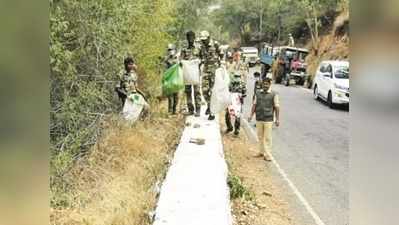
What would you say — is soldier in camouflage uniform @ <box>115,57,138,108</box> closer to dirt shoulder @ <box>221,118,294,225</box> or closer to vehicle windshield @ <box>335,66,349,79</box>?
dirt shoulder @ <box>221,118,294,225</box>

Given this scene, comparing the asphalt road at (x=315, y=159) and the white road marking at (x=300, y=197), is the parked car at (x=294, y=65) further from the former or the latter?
the white road marking at (x=300, y=197)

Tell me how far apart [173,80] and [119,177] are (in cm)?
309

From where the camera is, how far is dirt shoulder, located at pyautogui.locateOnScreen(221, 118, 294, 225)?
445 centimetres

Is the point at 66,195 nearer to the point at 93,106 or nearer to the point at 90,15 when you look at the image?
the point at 93,106

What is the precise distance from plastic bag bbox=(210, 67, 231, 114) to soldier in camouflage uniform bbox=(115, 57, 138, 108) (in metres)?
1.21

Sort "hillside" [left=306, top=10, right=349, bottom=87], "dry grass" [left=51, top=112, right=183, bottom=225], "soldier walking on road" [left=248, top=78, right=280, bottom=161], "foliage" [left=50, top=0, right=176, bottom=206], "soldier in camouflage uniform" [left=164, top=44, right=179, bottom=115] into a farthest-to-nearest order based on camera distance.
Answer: "hillside" [left=306, top=10, right=349, bottom=87]
"soldier in camouflage uniform" [left=164, top=44, right=179, bottom=115]
"soldier walking on road" [left=248, top=78, right=280, bottom=161]
"foliage" [left=50, top=0, right=176, bottom=206]
"dry grass" [left=51, top=112, right=183, bottom=225]

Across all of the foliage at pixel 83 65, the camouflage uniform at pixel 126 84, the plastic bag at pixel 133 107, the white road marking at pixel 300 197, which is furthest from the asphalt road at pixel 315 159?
the foliage at pixel 83 65

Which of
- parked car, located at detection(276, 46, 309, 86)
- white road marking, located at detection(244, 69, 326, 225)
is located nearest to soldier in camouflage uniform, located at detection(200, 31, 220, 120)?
white road marking, located at detection(244, 69, 326, 225)

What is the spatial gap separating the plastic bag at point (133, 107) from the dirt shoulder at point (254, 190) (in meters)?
1.30

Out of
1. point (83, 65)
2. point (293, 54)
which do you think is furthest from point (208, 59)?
point (293, 54)

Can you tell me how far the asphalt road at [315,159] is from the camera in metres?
4.77
